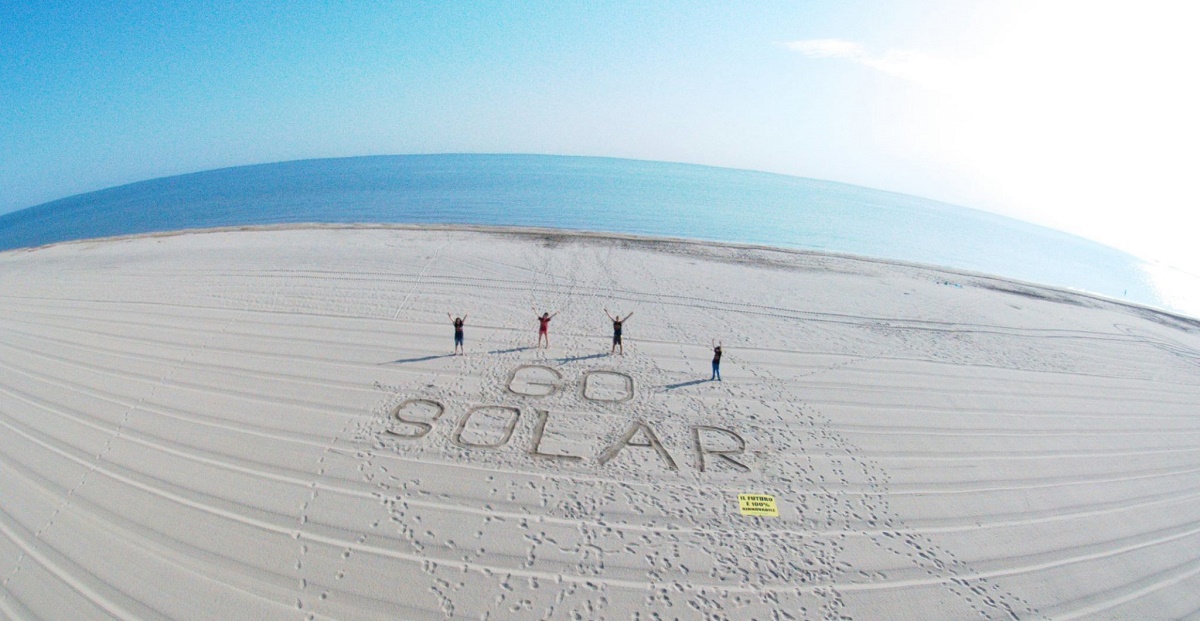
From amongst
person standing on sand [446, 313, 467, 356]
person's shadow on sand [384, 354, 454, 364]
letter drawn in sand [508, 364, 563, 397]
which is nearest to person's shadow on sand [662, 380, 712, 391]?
letter drawn in sand [508, 364, 563, 397]

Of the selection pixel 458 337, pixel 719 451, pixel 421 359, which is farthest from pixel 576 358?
pixel 719 451

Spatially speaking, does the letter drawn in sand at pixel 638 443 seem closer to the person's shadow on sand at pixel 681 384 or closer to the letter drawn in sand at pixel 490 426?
the person's shadow on sand at pixel 681 384

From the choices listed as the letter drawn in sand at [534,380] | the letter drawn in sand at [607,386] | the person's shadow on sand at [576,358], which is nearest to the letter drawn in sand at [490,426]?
the letter drawn in sand at [534,380]

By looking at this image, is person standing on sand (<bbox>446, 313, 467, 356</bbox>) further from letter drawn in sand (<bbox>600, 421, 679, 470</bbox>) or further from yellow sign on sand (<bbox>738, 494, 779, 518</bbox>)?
yellow sign on sand (<bbox>738, 494, 779, 518</bbox>)

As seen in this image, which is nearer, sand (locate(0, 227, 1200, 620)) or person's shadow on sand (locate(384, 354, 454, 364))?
sand (locate(0, 227, 1200, 620))

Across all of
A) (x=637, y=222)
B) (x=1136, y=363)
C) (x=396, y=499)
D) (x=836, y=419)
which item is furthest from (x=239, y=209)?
(x=1136, y=363)

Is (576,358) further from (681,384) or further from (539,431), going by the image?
(539,431)

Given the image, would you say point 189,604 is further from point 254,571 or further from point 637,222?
point 637,222
